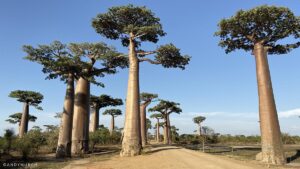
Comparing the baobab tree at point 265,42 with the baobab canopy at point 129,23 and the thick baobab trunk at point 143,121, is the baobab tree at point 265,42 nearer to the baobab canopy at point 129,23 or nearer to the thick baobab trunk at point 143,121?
the baobab canopy at point 129,23

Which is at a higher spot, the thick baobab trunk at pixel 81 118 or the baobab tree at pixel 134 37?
the baobab tree at pixel 134 37

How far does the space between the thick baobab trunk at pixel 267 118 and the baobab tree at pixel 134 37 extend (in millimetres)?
5400

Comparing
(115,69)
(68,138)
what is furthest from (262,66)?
(68,138)

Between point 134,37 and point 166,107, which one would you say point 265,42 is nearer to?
point 134,37

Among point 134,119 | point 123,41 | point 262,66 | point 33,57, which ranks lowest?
point 134,119

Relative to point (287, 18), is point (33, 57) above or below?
below

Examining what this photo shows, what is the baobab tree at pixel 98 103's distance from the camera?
114ft

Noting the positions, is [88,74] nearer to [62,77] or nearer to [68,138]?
[62,77]

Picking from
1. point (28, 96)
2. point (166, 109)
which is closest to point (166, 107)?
point (166, 109)

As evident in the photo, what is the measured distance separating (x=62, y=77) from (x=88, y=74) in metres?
2.28

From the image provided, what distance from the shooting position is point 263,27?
1655 centimetres

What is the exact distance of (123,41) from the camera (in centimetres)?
2003

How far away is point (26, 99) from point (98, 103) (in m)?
8.54

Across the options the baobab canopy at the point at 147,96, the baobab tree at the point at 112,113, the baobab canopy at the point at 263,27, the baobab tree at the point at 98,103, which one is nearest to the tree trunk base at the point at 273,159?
the baobab canopy at the point at 263,27
